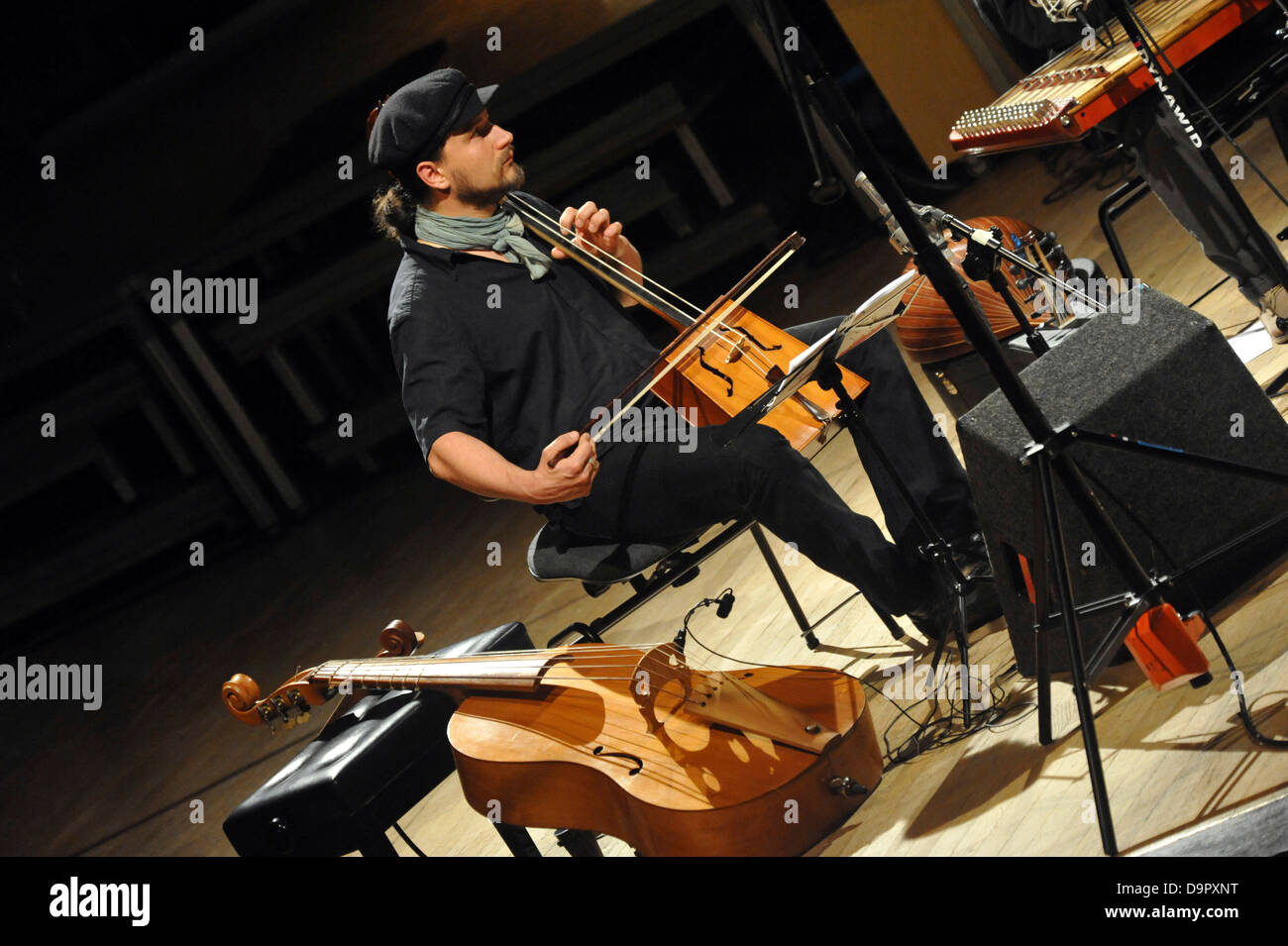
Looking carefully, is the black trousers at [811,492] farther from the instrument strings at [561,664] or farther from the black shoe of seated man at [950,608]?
the instrument strings at [561,664]

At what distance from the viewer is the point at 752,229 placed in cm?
584

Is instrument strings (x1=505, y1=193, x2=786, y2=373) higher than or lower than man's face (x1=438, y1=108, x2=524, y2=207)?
lower

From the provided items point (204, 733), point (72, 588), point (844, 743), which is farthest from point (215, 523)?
point (844, 743)

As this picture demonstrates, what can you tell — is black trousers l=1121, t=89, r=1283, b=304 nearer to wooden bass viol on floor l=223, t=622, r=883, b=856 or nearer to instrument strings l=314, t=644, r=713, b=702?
wooden bass viol on floor l=223, t=622, r=883, b=856

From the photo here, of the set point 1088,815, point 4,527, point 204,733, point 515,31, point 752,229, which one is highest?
point 515,31

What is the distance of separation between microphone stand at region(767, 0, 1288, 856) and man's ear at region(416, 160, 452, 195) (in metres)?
1.16

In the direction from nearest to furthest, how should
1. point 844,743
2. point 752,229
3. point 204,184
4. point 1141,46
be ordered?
point 844,743 → point 1141,46 → point 752,229 → point 204,184

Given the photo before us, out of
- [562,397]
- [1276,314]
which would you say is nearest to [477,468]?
[562,397]

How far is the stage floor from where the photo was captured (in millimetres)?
1848

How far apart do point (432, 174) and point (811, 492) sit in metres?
1.07

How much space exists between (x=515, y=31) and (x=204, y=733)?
3754 millimetres

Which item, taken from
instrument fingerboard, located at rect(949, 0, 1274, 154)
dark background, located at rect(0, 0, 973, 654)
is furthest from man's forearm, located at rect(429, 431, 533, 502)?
dark background, located at rect(0, 0, 973, 654)
